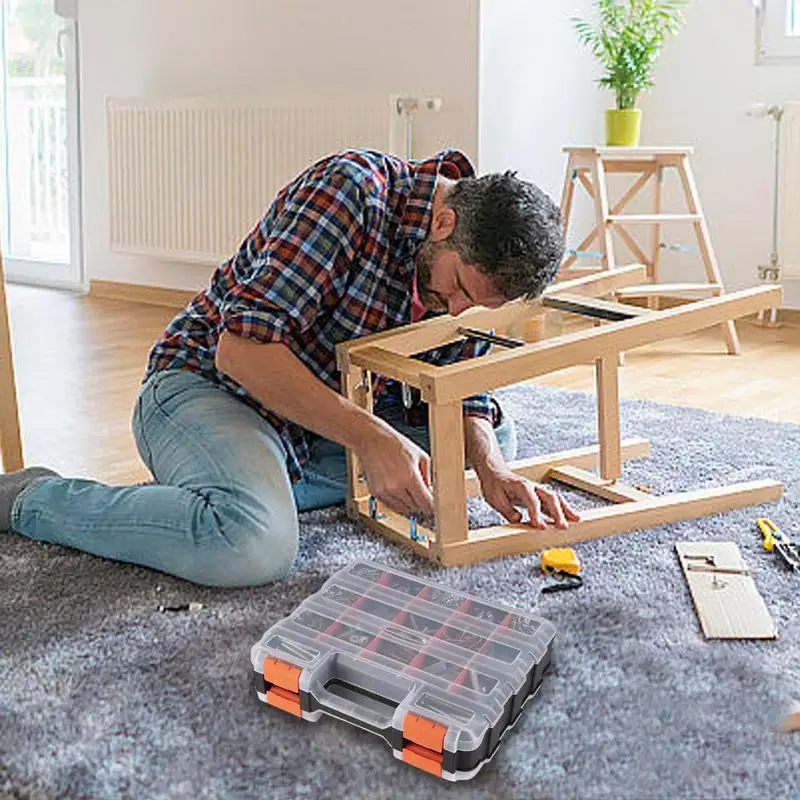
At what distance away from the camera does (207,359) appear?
1.69 meters

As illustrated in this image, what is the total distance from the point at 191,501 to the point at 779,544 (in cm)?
75

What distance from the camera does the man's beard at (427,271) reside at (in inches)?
60.0

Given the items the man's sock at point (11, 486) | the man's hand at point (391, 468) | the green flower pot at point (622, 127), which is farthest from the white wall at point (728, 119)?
the man's sock at point (11, 486)

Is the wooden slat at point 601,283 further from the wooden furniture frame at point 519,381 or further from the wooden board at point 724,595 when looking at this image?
the wooden board at point 724,595

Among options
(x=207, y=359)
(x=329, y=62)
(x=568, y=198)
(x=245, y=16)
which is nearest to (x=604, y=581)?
(x=207, y=359)

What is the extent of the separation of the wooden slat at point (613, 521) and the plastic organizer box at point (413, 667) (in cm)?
23

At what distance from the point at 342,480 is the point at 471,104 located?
63.8 inches

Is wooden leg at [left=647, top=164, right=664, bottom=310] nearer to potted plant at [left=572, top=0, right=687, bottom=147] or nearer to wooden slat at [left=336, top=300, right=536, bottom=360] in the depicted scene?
potted plant at [left=572, top=0, right=687, bottom=147]

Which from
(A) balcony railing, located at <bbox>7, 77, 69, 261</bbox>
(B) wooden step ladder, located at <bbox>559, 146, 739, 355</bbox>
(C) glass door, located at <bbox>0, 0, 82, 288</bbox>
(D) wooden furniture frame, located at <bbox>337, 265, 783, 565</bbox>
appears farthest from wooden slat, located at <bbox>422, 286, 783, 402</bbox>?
(A) balcony railing, located at <bbox>7, 77, 69, 261</bbox>

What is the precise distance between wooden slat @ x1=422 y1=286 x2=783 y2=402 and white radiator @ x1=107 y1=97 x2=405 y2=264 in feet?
5.52

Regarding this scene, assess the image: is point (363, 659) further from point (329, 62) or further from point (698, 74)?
point (698, 74)

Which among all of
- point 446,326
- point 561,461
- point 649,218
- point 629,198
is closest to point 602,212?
point 649,218

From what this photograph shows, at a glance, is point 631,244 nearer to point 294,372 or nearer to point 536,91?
point 536,91

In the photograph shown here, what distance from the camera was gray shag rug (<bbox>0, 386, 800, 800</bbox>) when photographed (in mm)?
1047
